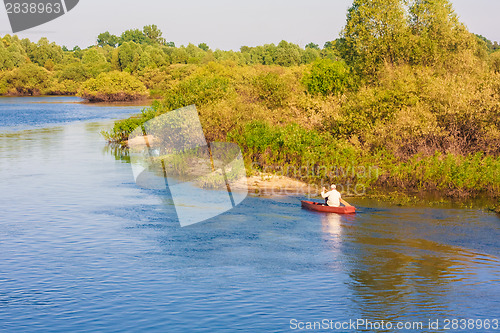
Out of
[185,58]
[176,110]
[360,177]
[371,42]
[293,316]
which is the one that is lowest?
[293,316]

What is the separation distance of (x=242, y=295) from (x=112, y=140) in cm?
4644

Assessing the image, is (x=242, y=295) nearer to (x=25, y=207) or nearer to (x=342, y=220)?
(x=342, y=220)

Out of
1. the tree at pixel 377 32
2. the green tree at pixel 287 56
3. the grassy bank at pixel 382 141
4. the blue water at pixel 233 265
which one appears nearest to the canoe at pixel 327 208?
the blue water at pixel 233 265

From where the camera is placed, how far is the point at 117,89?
509ft

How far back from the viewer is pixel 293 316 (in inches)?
729

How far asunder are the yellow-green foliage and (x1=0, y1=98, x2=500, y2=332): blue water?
401 ft

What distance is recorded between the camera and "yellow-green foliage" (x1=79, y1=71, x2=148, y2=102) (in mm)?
155500

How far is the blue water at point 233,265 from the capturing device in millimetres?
18531

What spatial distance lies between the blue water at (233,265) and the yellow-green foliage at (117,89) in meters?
122

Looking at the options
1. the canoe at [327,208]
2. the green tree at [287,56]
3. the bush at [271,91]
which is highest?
the green tree at [287,56]

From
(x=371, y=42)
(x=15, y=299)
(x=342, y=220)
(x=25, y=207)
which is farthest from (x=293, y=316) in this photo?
(x=371, y=42)

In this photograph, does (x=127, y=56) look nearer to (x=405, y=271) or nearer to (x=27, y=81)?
(x=27, y=81)

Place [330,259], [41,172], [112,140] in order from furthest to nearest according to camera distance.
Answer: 1. [112,140]
2. [41,172]
3. [330,259]

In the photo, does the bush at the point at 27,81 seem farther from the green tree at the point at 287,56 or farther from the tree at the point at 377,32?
the tree at the point at 377,32
